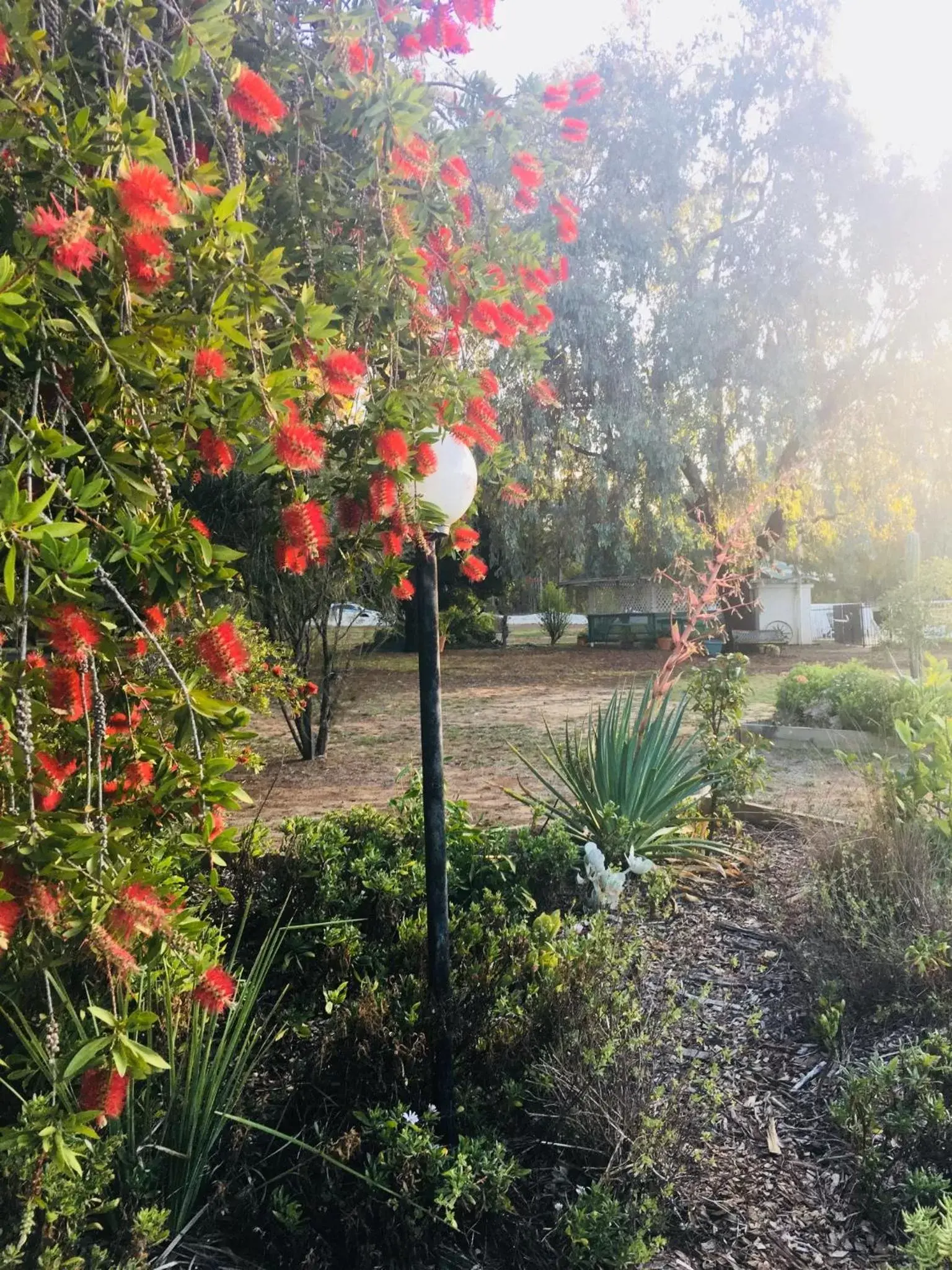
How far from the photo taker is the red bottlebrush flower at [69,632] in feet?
3.84

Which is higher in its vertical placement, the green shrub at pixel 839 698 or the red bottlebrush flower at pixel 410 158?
the red bottlebrush flower at pixel 410 158

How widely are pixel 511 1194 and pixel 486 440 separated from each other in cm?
166

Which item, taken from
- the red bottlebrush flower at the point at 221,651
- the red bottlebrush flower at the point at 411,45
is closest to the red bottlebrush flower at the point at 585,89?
the red bottlebrush flower at the point at 411,45

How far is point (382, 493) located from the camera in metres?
1.60

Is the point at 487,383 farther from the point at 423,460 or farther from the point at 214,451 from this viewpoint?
the point at 214,451

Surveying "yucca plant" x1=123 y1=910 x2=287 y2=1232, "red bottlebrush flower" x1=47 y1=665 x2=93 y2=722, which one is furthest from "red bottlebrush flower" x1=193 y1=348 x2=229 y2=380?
"yucca plant" x1=123 y1=910 x2=287 y2=1232

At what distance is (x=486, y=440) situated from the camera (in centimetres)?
204

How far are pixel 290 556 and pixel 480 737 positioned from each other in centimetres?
762

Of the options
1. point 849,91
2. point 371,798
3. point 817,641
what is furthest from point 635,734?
point 817,641

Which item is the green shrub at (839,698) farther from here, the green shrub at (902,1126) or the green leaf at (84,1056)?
the green leaf at (84,1056)

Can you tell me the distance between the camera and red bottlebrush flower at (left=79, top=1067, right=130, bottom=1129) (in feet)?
4.25

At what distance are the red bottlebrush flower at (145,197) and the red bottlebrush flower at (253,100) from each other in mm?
→ 543

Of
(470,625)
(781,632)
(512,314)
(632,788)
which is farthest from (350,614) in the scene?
(781,632)

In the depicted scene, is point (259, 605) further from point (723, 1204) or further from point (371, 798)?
point (723, 1204)
